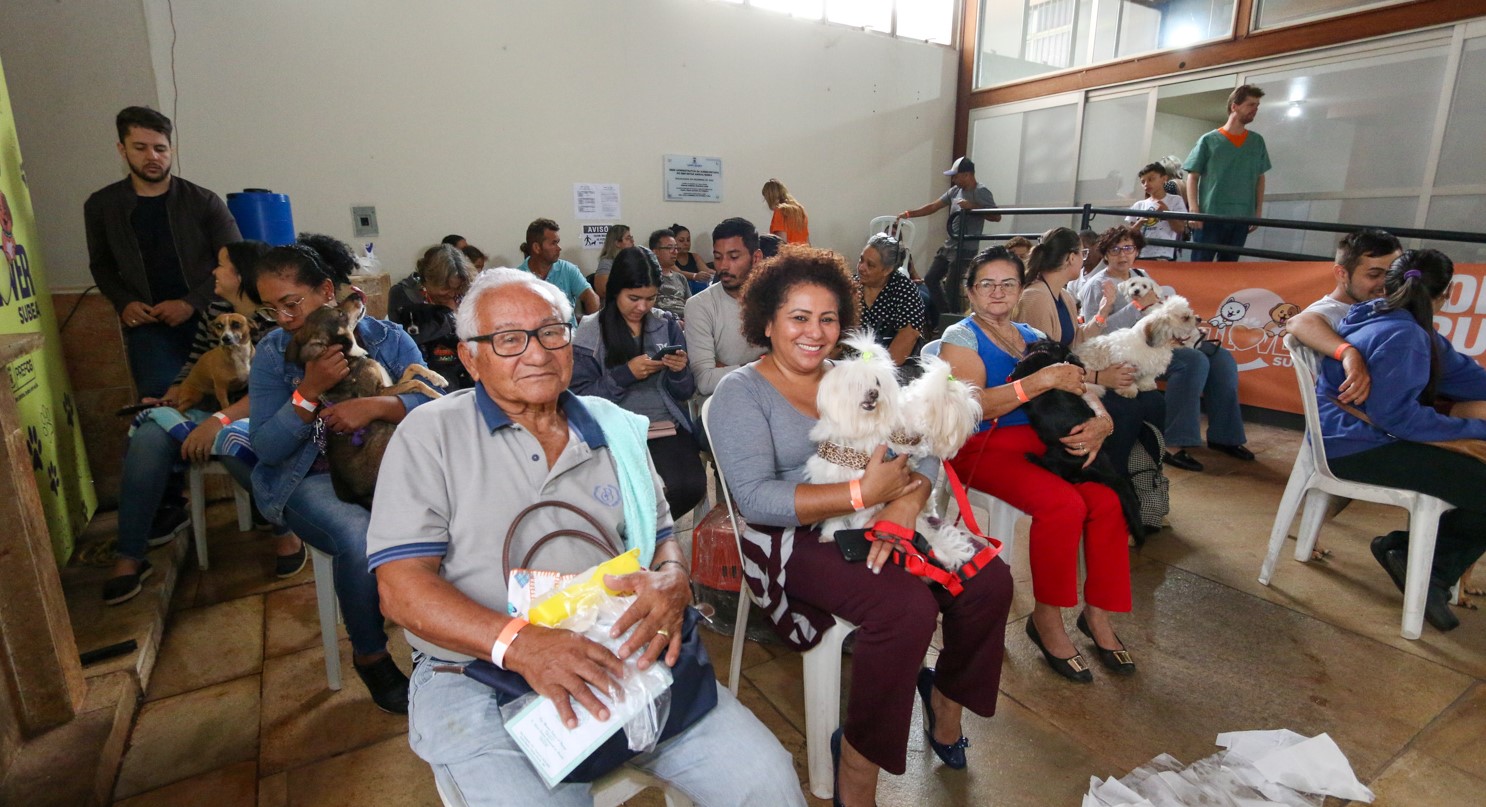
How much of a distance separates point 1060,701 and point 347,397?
239cm

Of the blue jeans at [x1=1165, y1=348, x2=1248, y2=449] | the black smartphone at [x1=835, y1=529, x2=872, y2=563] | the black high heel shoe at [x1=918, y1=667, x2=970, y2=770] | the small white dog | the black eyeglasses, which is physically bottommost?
the black high heel shoe at [x1=918, y1=667, x2=970, y2=770]

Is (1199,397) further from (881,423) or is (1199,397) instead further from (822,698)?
(822,698)

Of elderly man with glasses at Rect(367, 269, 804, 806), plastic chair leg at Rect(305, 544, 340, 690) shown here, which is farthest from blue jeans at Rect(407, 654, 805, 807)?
plastic chair leg at Rect(305, 544, 340, 690)

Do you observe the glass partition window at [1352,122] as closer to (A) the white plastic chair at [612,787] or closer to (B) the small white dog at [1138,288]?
(B) the small white dog at [1138,288]

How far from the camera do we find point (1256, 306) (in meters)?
4.79

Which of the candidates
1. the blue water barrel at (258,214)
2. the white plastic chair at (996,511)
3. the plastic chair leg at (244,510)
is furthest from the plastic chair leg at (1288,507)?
the blue water barrel at (258,214)

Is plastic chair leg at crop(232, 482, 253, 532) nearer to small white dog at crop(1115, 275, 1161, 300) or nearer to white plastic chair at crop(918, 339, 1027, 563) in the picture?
white plastic chair at crop(918, 339, 1027, 563)

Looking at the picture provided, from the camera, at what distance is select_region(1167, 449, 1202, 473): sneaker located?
165 inches

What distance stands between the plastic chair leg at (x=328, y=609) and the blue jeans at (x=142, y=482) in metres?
1.01

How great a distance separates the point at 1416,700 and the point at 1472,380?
130 cm

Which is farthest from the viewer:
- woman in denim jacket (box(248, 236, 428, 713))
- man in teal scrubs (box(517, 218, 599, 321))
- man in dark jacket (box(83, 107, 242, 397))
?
man in teal scrubs (box(517, 218, 599, 321))

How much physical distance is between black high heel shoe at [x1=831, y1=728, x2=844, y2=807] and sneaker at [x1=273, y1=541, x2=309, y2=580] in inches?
97.3

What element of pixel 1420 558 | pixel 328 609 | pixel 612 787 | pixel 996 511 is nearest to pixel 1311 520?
pixel 1420 558

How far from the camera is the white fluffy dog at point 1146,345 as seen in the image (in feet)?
10.6
